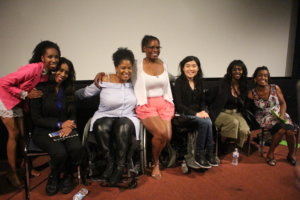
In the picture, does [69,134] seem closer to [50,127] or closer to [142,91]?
[50,127]

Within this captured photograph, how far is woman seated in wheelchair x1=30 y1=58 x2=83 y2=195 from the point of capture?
2008 mm

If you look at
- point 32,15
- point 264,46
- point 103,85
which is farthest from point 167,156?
point 264,46

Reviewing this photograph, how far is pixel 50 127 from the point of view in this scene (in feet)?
6.95

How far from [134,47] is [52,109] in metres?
1.56

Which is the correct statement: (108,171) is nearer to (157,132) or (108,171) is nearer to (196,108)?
(157,132)

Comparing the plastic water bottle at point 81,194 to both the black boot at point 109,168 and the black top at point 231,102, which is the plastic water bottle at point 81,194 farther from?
the black top at point 231,102

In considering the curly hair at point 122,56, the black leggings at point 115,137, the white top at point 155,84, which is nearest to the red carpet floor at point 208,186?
the black leggings at point 115,137

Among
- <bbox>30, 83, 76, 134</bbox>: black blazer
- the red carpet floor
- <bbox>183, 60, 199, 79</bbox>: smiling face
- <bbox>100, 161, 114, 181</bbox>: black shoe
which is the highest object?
<bbox>183, 60, 199, 79</bbox>: smiling face

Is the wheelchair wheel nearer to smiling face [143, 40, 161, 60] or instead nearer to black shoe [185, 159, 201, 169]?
black shoe [185, 159, 201, 169]

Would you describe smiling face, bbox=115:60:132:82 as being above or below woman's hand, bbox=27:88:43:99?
above

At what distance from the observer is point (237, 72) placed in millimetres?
2904

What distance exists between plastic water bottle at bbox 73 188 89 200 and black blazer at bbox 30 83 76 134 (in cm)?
69

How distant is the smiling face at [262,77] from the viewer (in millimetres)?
2869

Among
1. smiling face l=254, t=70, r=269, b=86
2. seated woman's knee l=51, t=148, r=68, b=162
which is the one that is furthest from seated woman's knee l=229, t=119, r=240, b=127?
seated woman's knee l=51, t=148, r=68, b=162
